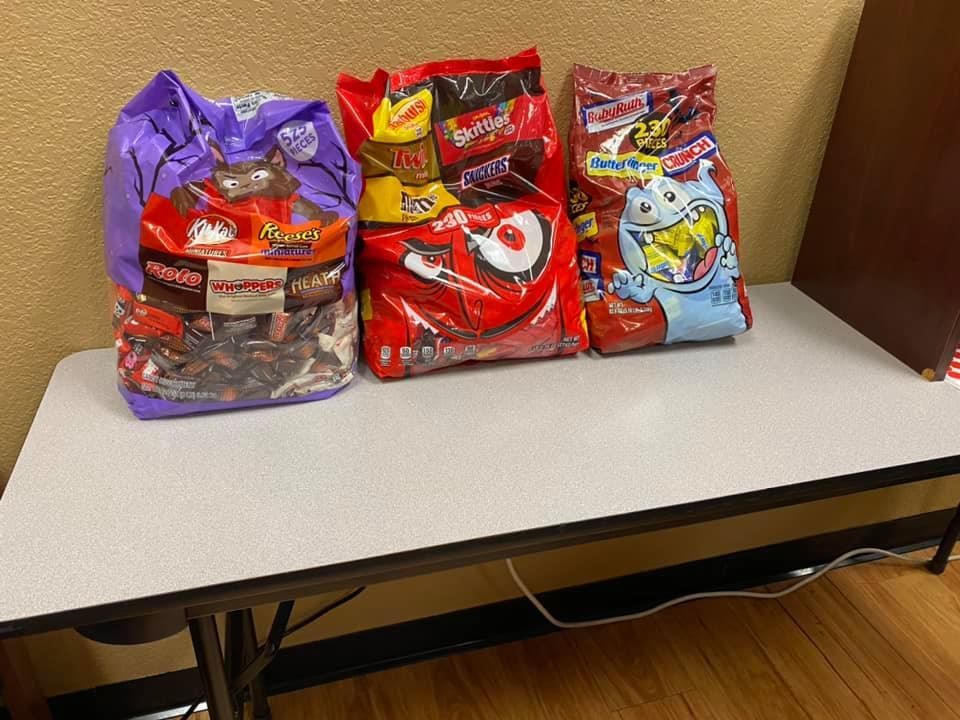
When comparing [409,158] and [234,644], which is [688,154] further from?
[234,644]

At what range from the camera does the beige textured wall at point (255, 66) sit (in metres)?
0.99

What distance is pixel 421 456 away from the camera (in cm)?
98

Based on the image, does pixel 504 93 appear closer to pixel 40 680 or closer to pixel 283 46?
pixel 283 46

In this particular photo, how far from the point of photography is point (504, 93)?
3.62 feet

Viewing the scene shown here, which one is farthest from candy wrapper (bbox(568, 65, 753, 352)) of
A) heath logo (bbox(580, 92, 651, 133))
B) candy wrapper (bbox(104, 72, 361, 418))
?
candy wrapper (bbox(104, 72, 361, 418))

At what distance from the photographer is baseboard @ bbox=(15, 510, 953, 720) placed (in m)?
1.50

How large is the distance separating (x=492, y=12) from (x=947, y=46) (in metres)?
0.64

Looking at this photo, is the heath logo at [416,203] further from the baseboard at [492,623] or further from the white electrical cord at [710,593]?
the baseboard at [492,623]

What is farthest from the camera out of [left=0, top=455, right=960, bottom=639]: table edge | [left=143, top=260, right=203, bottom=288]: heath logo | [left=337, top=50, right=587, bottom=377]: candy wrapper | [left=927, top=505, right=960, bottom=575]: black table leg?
[left=927, top=505, right=960, bottom=575]: black table leg

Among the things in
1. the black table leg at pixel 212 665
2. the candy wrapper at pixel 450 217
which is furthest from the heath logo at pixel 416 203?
the black table leg at pixel 212 665

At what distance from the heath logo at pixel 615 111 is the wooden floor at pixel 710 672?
1.07 meters

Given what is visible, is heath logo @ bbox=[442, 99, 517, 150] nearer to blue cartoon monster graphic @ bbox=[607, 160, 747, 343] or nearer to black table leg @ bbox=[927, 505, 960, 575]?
blue cartoon monster graphic @ bbox=[607, 160, 747, 343]

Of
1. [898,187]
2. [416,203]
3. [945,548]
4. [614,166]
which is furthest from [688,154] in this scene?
[945,548]

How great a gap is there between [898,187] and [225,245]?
0.99 m
